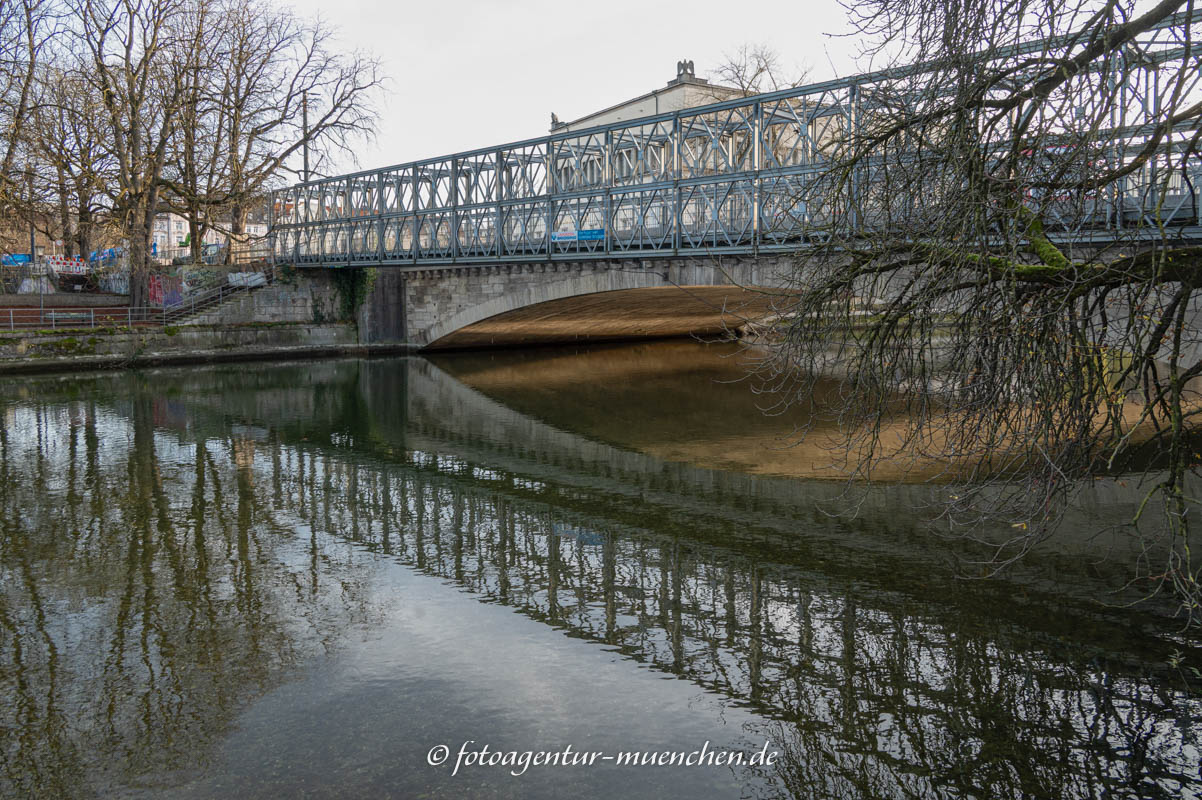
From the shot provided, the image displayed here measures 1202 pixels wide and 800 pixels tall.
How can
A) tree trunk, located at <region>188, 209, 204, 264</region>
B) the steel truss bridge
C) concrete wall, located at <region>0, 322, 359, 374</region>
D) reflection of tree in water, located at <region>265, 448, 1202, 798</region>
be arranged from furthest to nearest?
1. tree trunk, located at <region>188, 209, 204, 264</region>
2. concrete wall, located at <region>0, 322, 359, 374</region>
3. the steel truss bridge
4. reflection of tree in water, located at <region>265, 448, 1202, 798</region>

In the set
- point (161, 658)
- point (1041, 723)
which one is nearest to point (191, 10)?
point (161, 658)

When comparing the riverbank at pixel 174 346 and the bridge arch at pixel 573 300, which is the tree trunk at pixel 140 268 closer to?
the riverbank at pixel 174 346

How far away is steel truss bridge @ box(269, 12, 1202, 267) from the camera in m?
18.9

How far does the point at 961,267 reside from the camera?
6.43 m

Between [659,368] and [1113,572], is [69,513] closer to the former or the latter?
[1113,572]

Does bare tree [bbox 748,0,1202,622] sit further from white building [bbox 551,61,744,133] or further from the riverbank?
white building [bbox 551,61,744,133]

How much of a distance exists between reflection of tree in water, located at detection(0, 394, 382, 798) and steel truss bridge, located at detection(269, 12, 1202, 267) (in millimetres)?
5246

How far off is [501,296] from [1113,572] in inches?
966

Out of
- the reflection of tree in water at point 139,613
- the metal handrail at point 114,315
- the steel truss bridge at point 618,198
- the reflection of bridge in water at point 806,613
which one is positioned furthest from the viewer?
the metal handrail at point 114,315

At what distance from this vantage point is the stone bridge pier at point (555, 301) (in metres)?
24.2

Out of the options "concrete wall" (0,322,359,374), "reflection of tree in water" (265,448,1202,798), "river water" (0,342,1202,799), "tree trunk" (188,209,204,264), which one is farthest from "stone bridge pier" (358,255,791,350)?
"reflection of tree in water" (265,448,1202,798)

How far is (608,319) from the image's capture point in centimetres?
3578

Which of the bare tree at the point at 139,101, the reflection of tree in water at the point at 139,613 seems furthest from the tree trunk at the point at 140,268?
the reflection of tree in water at the point at 139,613

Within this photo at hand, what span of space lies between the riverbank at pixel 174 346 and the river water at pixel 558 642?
1532 centimetres
